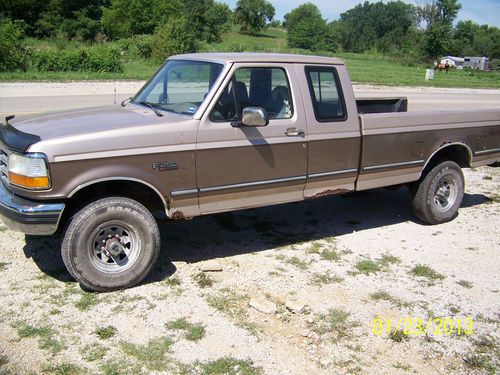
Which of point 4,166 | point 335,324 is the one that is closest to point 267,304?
point 335,324

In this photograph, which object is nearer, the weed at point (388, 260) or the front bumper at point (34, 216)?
the front bumper at point (34, 216)

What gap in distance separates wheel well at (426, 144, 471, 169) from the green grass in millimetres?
4032

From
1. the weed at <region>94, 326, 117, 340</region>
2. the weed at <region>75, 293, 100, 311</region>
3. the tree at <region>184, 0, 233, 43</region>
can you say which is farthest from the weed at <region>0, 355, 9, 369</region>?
the tree at <region>184, 0, 233, 43</region>

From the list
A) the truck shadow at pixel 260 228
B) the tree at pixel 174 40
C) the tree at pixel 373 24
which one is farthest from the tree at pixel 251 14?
the truck shadow at pixel 260 228

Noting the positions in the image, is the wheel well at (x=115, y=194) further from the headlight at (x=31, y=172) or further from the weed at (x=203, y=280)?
the weed at (x=203, y=280)

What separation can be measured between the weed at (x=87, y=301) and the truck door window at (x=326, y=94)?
2.86 metres

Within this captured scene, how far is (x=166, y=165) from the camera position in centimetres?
462

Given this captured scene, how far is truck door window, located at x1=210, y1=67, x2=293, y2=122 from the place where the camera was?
4965 millimetres

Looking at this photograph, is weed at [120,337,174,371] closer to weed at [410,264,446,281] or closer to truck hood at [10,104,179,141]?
truck hood at [10,104,179,141]

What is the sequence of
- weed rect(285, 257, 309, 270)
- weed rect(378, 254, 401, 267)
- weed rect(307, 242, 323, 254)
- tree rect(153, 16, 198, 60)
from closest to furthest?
weed rect(285, 257, 309, 270) → weed rect(378, 254, 401, 267) → weed rect(307, 242, 323, 254) → tree rect(153, 16, 198, 60)

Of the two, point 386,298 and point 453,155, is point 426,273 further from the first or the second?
point 453,155

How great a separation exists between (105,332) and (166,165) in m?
1.53

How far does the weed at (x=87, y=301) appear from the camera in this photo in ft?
14.1

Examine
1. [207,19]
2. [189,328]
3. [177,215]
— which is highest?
[207,19]
